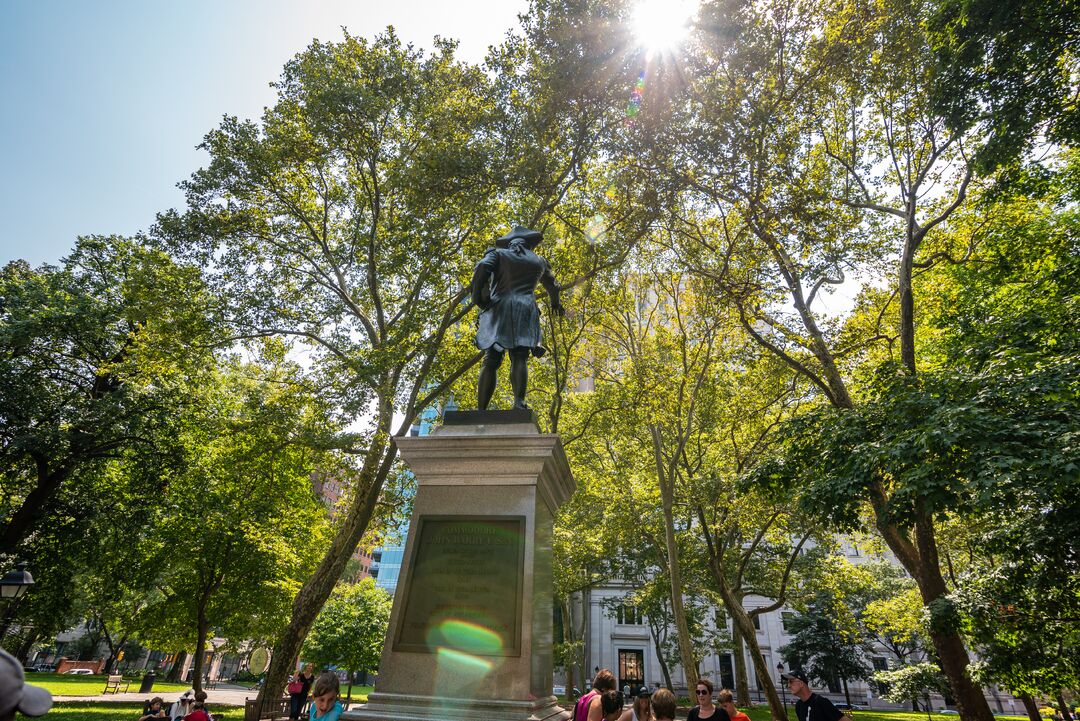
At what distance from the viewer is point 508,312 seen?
6.60m

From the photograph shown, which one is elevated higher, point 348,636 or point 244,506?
point 244,506

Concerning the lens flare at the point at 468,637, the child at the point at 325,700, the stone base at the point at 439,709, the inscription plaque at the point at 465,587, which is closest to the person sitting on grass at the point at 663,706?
the stone base at the point at 439,709

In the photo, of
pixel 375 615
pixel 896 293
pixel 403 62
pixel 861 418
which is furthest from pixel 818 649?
pixel 403 62

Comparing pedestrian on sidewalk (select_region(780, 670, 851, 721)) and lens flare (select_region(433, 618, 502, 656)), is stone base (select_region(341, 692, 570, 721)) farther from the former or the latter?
pedestrian on sidewalk (select_region(780, 670, 851, 721))

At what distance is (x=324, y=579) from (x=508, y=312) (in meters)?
9.39

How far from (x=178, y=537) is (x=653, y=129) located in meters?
21.6

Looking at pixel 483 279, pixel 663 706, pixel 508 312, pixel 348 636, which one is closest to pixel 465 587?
pixel 663 706

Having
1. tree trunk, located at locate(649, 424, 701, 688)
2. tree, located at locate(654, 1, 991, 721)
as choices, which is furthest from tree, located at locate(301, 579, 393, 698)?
tree, located at locate(654, 1, 991, 721)

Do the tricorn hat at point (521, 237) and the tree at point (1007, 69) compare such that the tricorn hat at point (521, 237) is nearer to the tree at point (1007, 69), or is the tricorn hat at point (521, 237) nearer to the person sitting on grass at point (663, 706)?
the person sitting on grass at point (663, 706)

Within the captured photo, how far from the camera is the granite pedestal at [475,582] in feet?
15.0

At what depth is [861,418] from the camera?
8.76 m

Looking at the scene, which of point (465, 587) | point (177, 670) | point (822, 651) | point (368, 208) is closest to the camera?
point (465, 587)

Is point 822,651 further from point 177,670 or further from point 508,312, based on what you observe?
point 177,670

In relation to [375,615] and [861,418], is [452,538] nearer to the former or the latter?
[861,418]
